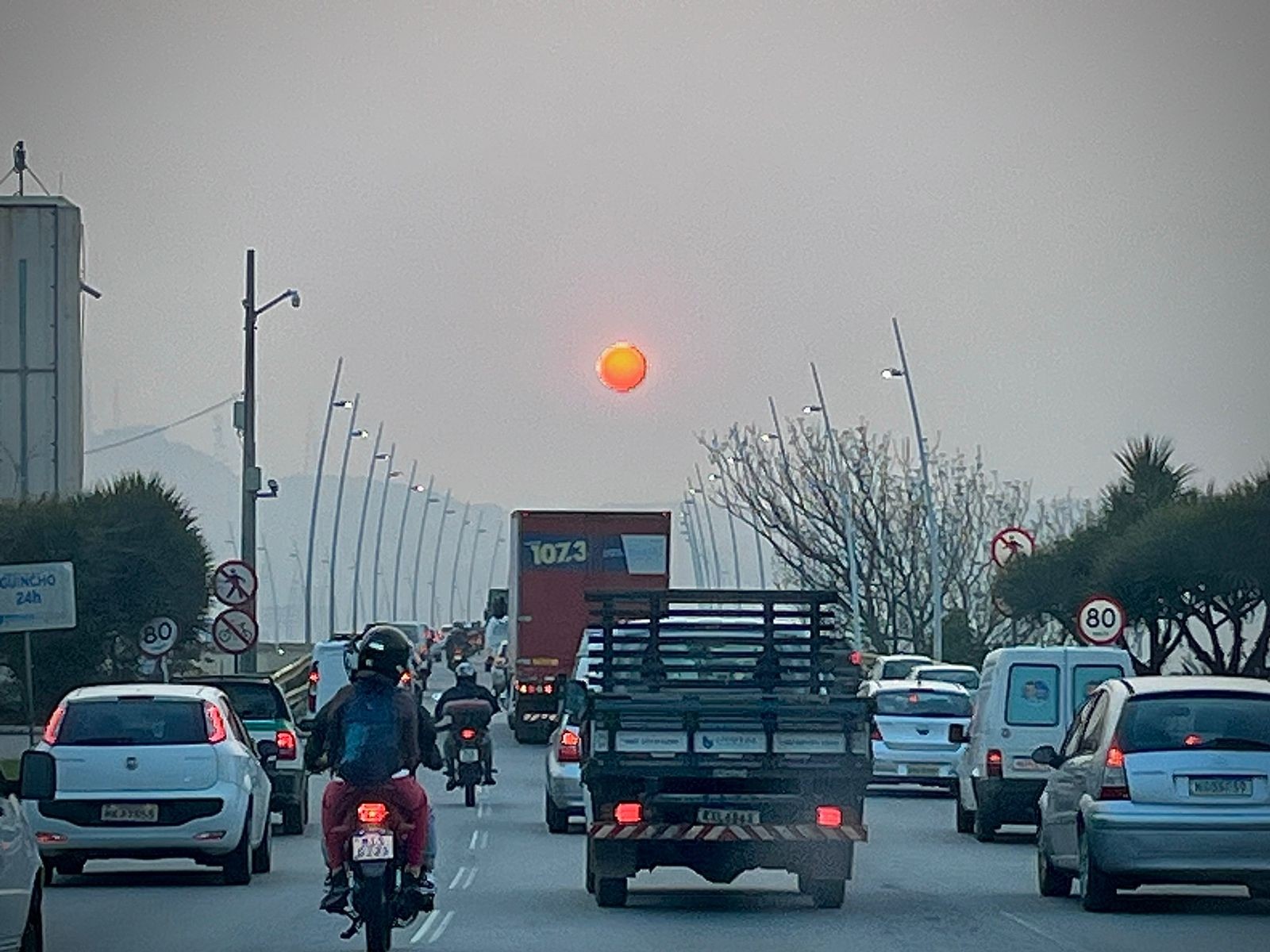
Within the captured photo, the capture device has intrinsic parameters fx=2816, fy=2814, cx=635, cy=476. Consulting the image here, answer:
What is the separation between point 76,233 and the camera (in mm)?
60344

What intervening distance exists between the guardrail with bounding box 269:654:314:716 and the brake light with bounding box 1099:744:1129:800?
4294cm

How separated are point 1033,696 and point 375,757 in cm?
1552

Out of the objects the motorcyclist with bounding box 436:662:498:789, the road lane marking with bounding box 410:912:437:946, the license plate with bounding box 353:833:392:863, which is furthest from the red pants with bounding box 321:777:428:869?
the motorcyclist with bounding box 436:662:498:789

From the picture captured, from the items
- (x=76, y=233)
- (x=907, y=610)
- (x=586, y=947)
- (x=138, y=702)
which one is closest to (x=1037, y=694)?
(x=138, y=702)

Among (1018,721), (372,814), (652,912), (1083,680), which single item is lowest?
(652,912)

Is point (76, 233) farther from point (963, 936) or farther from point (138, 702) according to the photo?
point (963, 936)

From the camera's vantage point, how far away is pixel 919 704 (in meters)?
37.2

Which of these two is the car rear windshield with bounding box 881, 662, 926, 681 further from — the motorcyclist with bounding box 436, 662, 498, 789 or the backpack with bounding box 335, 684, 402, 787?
the backpack with bounding box 335, 684, 402, 787

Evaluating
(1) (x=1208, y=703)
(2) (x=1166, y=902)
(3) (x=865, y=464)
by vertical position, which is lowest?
(2) (x=1166, y=902)

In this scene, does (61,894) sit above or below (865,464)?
below

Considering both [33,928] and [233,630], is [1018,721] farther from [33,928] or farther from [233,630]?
[33,928]

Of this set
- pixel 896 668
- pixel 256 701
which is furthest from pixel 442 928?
pixel 896 668

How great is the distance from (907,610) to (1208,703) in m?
58.9

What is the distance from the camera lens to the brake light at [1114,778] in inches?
751
